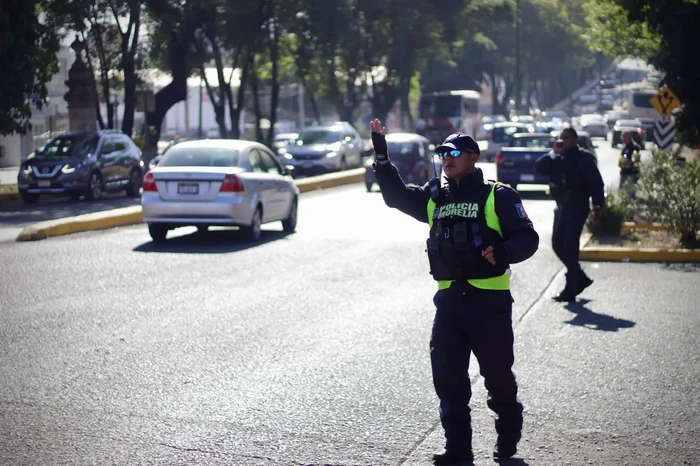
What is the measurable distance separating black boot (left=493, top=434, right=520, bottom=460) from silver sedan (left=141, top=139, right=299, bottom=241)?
36.3 ft

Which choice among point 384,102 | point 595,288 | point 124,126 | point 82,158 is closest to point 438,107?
point 384,102

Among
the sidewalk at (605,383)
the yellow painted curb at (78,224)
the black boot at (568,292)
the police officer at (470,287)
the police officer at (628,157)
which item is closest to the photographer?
the police officer at (470,287)

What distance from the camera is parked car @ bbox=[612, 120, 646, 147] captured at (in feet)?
188

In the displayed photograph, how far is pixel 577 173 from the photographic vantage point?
11406 mm

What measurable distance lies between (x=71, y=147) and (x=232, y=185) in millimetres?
12117

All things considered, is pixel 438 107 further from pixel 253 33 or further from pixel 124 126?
pixel 124 126

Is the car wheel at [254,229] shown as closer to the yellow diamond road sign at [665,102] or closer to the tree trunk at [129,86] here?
the yellow diamond road sign at [665,102]

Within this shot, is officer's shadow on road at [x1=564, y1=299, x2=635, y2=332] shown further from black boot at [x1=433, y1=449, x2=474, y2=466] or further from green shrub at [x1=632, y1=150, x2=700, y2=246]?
green shrub at [x1=632, y1=150, x2=700, y2=246]

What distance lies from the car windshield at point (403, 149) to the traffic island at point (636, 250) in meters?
14.0

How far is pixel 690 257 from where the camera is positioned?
1495 centimetres

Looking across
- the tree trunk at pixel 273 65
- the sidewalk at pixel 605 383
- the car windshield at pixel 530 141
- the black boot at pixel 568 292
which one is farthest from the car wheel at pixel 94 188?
the tree trunk at pixel 273 65

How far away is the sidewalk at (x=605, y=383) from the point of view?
615cm

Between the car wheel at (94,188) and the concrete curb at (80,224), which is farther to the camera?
the car wheel at (94,188)

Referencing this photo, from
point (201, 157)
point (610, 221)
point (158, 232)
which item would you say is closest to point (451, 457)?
point (610, 221)
